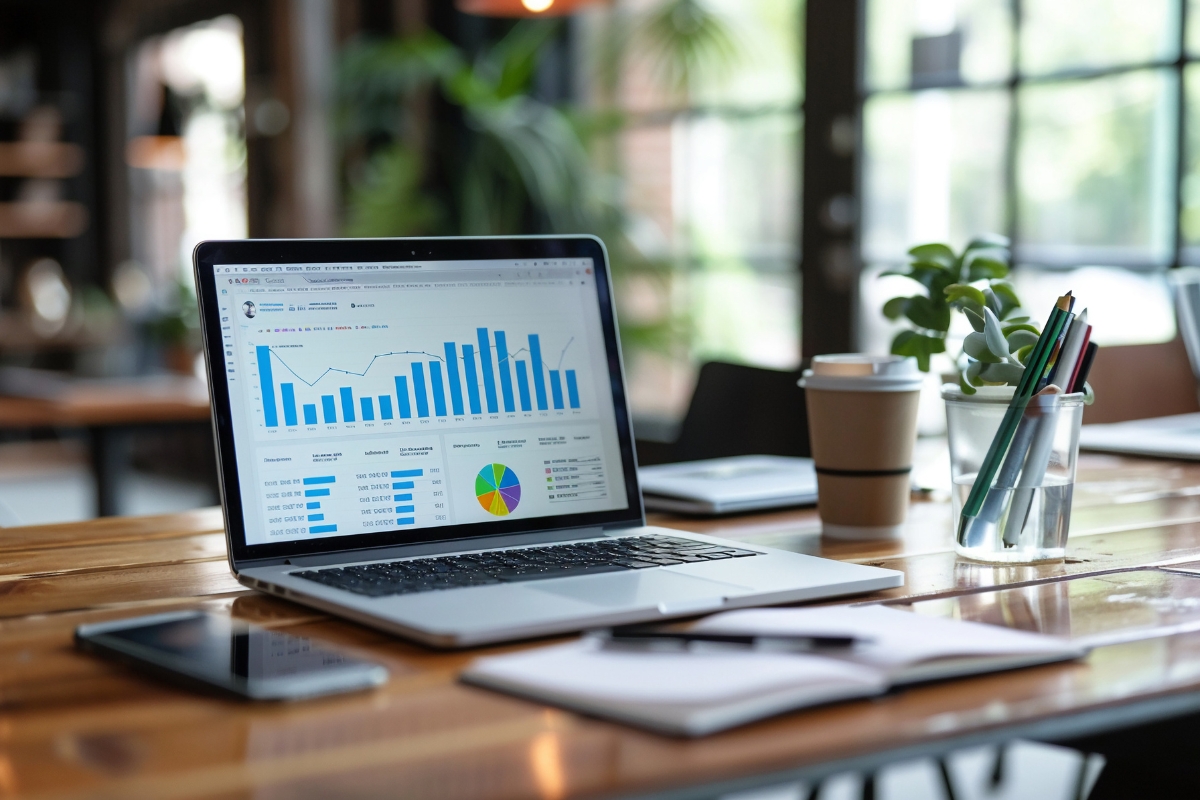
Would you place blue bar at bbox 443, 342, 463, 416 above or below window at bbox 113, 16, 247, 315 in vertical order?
below

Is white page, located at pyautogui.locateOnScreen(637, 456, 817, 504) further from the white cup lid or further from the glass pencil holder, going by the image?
the glass pencil holder

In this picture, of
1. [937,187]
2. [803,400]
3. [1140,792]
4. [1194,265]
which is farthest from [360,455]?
[937,187]

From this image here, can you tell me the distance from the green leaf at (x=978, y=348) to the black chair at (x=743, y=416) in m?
0.76

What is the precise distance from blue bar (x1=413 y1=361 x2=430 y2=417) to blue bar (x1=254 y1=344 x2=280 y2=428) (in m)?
0.11

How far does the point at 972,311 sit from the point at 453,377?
45 cm

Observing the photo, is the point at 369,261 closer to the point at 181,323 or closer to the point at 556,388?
the point at 556,388

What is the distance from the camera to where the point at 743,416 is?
1.95 m

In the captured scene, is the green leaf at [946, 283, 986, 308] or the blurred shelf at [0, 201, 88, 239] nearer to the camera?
the green leaf at [946, 283, 986, 308]

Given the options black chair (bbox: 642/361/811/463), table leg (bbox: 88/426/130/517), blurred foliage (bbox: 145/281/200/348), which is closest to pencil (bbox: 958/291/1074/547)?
black chair (bbox: 642/361/811/463)

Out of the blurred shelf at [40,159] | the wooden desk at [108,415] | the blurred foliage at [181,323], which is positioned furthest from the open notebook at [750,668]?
the blurred shelf at [40,159]

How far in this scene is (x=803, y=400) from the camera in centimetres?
186

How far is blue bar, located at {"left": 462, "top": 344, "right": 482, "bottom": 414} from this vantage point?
108 centimetres

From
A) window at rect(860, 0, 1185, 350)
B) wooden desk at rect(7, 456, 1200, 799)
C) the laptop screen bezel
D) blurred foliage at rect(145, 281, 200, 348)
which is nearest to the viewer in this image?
wooden desk at rect(7, 456, 1200, 799)

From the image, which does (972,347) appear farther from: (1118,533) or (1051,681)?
(1051,681)
